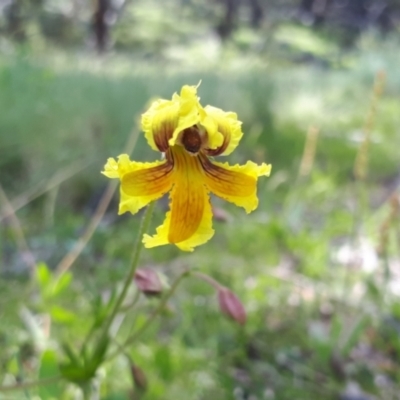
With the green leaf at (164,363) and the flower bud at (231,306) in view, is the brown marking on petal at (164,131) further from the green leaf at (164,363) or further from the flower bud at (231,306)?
the green leaf at (164,363)

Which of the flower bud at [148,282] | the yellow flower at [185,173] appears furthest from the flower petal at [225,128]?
the flower bud at [148,282]

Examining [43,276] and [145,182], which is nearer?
[145,182]

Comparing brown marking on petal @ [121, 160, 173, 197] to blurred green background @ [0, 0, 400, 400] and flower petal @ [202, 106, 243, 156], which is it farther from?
blurred green background @ [0, 0, 400, 400]

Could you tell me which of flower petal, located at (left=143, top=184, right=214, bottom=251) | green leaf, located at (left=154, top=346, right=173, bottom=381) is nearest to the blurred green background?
green leaf, located at (left=154, top=346, right=173, bottom=381)

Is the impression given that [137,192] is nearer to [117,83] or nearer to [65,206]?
[65,206]

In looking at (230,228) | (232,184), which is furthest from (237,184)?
(230,228)

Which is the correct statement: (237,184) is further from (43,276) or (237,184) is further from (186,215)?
(43,276)
